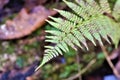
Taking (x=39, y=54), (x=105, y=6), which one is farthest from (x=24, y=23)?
(x=105, y=6)

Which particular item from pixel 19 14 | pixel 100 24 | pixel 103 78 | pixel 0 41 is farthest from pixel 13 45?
pixel 100 24

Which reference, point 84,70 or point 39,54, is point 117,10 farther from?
point 39,54

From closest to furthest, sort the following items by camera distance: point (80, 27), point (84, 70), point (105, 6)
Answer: point (80, 27), point (105, 6), point (84, 70)

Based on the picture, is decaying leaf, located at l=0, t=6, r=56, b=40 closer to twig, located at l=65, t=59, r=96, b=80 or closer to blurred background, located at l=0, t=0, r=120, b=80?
blurred background, located at l=0, t=0, r=120, b=80

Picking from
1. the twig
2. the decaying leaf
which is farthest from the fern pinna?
the decaying leaf

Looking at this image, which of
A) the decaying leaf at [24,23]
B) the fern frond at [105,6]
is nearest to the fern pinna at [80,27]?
the fern frond at [105,6]

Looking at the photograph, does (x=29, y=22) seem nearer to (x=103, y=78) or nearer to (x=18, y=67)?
(x=18, y=67)

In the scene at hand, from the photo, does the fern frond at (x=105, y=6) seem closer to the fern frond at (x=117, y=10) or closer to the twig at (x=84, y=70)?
the fern frond at (x=117, y=10)
